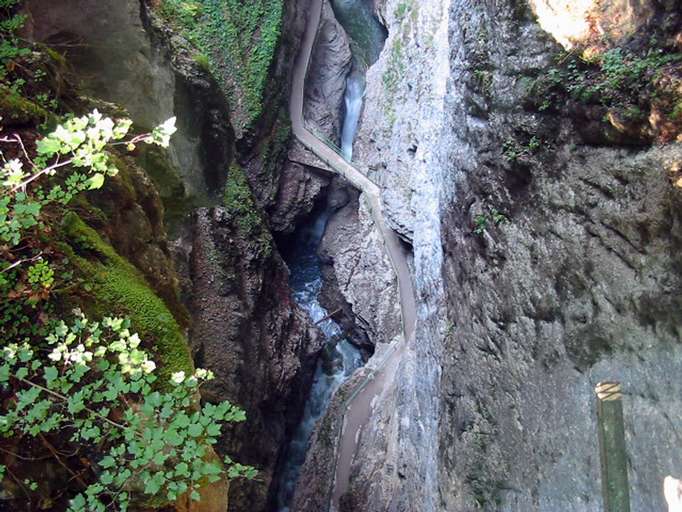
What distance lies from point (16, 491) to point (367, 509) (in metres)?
8.97

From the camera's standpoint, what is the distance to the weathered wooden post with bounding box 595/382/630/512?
3275 mm

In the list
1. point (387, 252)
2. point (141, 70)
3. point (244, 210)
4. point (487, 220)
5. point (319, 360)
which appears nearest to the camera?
point (487, 220)

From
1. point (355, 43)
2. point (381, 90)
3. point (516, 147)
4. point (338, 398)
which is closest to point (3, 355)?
point (516, 147)

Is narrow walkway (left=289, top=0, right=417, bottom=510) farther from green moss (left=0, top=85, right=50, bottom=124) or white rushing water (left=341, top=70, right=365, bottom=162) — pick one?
green moss (left=0, top=85, right=50, bottom=124)

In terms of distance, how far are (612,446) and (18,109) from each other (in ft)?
17.9

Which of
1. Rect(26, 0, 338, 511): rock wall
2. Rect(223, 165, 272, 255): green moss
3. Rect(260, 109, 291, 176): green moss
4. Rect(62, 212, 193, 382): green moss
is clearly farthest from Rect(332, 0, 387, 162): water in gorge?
Rect(62, 212, 193, 382): green moss

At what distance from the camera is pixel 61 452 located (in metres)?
3.78

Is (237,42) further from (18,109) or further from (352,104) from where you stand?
(18,109)

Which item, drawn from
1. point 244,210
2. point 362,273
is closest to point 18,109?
point 244,210

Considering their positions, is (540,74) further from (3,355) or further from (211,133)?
(211,133)

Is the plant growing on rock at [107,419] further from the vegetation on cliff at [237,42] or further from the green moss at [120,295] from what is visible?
the vegetation on cliff at [237,42]

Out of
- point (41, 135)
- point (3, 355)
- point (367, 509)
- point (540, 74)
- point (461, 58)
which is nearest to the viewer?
point (3, 355)

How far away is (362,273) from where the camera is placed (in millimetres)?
15602

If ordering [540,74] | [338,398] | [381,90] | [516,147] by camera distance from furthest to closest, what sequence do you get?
[381,90] → [338,398] → [516,147] → [540,74]
